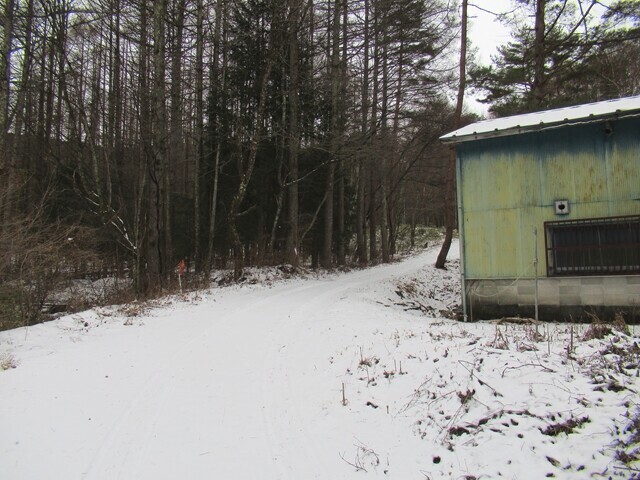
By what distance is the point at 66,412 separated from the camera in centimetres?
474

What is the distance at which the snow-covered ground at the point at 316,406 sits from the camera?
11.9ft

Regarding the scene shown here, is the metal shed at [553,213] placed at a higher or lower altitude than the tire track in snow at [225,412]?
higher

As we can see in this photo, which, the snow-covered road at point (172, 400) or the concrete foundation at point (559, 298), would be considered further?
the concrete foundation at point (559, 298)

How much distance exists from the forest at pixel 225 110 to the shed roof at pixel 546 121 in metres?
1.92

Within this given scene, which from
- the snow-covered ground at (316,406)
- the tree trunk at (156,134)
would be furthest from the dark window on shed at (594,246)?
the tree trunk at (156,134)

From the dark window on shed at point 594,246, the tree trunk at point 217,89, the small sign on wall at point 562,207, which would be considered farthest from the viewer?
the tree trunk at point 217,89

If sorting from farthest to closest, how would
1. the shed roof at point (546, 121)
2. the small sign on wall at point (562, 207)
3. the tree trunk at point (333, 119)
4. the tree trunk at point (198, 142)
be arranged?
the tree trunk at point (333, 119)
the tree trunk at point (198, 142)
the small sign on wall at point (562, 207)
the shed roof at point (546, 121)

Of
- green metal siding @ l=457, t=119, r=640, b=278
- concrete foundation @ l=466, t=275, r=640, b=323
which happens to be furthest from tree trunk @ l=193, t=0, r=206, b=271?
concrete foundation @ l=466, t=275, r=640, b=323

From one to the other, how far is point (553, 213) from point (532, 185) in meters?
0.78

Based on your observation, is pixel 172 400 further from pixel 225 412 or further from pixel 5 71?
pixel 5 71

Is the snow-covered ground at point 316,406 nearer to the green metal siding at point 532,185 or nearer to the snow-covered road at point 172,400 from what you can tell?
the snow-covered road at point 172,400

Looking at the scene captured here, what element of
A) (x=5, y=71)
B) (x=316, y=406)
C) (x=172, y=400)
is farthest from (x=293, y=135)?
(x=316, y=406)

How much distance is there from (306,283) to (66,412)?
11506mm

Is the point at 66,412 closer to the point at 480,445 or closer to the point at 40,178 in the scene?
the point at 480,445
